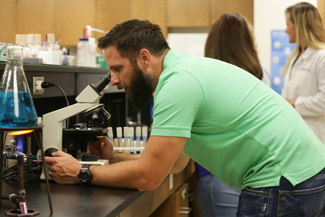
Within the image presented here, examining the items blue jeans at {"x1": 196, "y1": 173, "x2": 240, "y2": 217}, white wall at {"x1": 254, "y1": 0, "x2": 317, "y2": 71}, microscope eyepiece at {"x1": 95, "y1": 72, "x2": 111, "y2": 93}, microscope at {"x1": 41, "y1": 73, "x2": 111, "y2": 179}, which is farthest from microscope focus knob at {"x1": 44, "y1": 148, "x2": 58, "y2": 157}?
white wall at {"x1": 254, "y1": 0, "x2": 317, "y2": 71}

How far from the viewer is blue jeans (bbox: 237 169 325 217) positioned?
126 centimetres

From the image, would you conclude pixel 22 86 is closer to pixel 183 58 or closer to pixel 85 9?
pixel 183 58

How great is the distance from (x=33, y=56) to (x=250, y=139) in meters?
1.09

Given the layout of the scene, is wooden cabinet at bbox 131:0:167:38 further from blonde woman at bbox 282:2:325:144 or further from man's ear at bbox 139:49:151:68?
man's ear at bbox 139:49:151:68

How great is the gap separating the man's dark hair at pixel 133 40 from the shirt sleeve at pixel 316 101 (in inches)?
54.9

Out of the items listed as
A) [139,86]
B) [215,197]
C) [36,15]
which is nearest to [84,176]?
[139,86]

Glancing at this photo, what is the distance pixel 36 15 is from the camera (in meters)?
5.39

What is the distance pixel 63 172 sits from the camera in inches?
56.8

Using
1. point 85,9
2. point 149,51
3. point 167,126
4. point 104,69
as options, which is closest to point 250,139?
point 167,126

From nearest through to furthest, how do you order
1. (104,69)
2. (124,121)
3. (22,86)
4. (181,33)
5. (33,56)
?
(22,86)
(33,56)
(104,69)
(124,121)
(181,33)

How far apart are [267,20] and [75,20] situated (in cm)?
247

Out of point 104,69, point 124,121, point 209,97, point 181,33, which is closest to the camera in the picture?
point 209,97

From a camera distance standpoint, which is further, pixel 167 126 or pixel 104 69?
pixel 104 69

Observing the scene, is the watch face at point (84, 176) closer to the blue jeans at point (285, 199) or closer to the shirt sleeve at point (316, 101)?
the blue jeans at point (285, 199)
